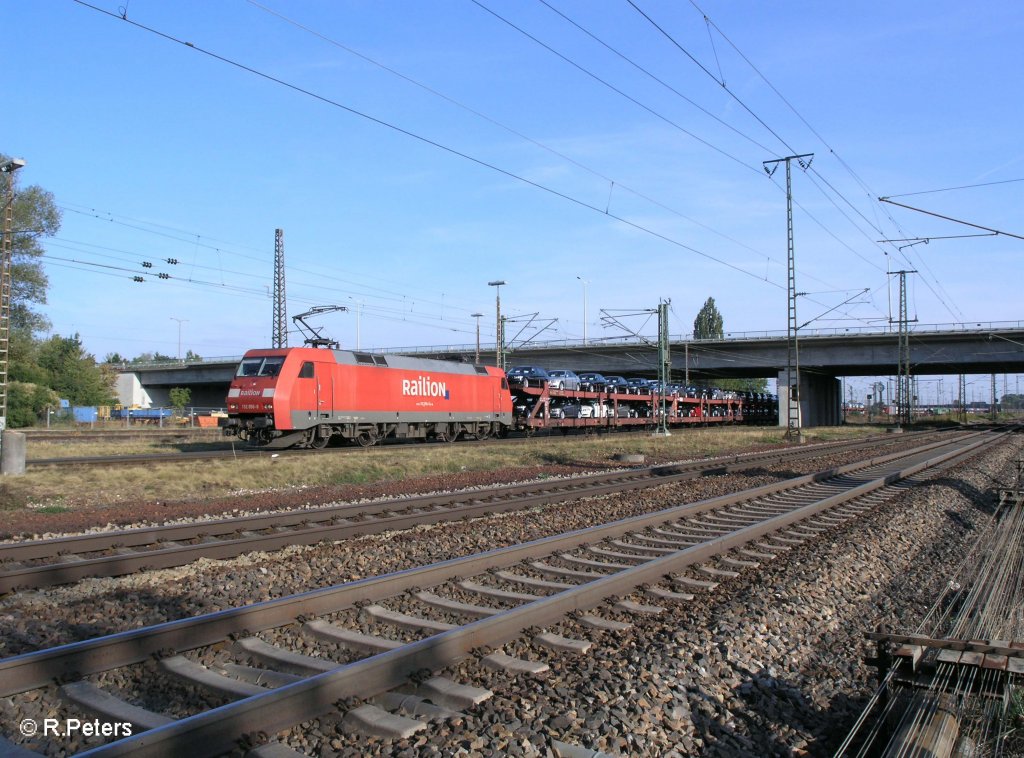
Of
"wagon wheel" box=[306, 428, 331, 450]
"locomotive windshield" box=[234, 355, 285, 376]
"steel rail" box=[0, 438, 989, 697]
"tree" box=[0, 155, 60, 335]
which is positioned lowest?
"steel rail" box=[0, 438, 989, 697]

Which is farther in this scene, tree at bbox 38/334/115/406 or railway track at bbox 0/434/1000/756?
tree at bbox 38/334/115/406

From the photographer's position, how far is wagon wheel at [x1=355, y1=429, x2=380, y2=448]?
84.9ft

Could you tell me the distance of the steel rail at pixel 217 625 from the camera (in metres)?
4.30

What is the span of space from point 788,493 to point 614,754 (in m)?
11.4

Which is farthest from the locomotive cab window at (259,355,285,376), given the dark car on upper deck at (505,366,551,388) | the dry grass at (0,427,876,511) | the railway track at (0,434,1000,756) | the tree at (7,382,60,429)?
the tree at (7,382,60,429)

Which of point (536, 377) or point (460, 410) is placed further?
point (536, 377)

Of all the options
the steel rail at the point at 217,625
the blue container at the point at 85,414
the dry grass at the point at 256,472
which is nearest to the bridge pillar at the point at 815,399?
the dry grass at the point at 256,472

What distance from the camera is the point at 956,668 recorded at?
4367 mm

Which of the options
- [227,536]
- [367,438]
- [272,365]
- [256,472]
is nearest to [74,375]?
[367,438]

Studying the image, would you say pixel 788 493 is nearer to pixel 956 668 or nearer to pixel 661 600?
pixel 661 600

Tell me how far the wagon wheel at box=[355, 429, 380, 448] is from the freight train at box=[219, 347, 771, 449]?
4cm

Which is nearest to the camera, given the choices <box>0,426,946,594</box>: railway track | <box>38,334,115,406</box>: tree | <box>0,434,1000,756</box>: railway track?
<box>0,434,1000,756</box>: railway track

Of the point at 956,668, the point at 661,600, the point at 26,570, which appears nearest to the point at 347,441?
the point at 26,570

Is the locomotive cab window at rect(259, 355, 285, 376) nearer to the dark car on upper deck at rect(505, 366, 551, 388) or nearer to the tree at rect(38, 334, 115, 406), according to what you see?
the dark car on upper deck at rect(505, 366, 551, 388)
